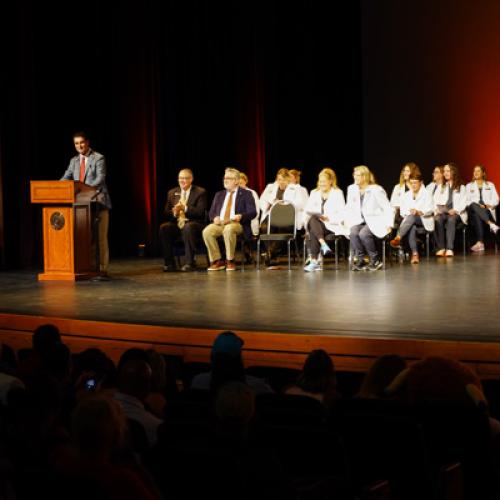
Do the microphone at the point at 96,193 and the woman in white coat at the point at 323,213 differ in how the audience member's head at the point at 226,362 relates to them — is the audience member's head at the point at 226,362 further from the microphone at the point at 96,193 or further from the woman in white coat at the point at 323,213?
the woman in white coat at the point at 323,213

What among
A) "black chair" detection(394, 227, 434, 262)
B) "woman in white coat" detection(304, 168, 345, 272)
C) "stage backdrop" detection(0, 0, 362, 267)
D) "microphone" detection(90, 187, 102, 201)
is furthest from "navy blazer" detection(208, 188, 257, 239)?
"stage backdrop" detection(0, 0, 362, 267)

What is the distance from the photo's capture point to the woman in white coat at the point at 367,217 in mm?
8430

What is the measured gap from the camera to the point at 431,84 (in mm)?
11352

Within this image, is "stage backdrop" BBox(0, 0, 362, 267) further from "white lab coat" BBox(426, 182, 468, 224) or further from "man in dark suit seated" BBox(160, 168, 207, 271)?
"white lab coat" BBox(426, 182, 468, 224)

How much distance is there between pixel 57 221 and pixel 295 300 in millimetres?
2530

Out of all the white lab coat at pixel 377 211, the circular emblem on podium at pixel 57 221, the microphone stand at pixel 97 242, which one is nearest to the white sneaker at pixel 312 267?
the white lab coat at pixel 377 211

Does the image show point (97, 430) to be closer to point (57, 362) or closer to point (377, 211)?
point (57, 362)

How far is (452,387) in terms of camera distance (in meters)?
2.73

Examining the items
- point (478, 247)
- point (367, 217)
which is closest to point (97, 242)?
point (367, 217)

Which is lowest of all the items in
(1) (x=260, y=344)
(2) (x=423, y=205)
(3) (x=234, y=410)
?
(1) (x=260, y=344)

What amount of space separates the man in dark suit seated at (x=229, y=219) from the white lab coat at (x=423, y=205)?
1.88 meters

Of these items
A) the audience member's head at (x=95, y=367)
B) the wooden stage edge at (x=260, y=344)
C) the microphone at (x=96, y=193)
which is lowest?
the wooden stage edge at (x=260, y=344)

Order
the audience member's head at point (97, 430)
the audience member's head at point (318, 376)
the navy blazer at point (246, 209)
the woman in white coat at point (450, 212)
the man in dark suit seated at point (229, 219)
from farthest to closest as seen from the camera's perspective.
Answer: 1. the woman in white coat at point (450, 212)
2. the navy blazer at point (246, 209)
3. the man in dark suit seated at point (229, 219)
4. the audience member's head at point (318, 376)
5. the audience member's head at point (97, 430)

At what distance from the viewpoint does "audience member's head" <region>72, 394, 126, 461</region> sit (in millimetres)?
2023
